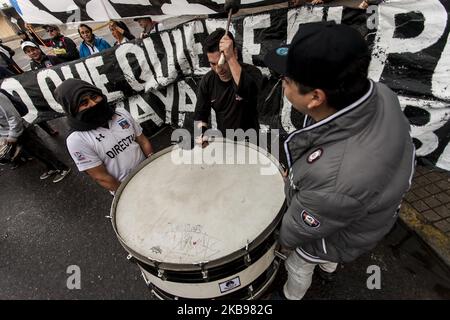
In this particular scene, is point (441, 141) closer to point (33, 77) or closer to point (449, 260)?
point (449, 260)

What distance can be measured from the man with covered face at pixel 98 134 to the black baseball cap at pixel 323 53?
2.01 meters

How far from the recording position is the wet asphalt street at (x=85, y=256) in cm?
286

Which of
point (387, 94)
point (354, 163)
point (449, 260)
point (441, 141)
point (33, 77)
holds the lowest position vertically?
point (449, 260)

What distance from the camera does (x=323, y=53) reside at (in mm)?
1275

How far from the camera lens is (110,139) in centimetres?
275

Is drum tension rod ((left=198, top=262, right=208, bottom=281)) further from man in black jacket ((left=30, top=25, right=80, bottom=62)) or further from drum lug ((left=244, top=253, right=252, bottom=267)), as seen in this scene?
man in black jacket ((left=30, top=25, right=80, bottom=62))

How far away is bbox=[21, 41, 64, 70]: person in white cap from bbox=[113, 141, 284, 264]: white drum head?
5.10m

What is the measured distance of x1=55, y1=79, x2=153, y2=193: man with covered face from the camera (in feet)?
8.37

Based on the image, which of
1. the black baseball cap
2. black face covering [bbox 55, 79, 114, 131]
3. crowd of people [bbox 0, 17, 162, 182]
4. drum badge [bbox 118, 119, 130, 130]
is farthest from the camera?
crowd of people [bbox 0, 17, 162, 182]

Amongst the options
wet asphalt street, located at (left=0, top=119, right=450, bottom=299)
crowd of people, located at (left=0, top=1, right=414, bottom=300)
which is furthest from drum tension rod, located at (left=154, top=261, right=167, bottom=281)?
wet asphalt street, located at (left=0, top=119, right=450, bottom=299)

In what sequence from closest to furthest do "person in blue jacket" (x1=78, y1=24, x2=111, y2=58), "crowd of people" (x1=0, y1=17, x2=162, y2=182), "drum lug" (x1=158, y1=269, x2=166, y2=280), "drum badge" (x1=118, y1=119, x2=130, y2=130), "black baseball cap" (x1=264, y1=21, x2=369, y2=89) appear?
1. "black baseball cap" (x1=264, y1=21, x2=369, y2=89)
2. "drum lug" (x1=158, y1=269, x2=166, y2=280)
3. "drum badge" (x1=118, y1=119, x2=130, y2=130)
4. "crowd of people" (x1=0, y1=17, x2=162, y2=182)
5. "person in blue jacket" (x1=78, y1=24, x2=111, y2=58)

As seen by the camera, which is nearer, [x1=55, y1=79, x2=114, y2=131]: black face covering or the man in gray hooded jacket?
the man in gray hooded jacket
